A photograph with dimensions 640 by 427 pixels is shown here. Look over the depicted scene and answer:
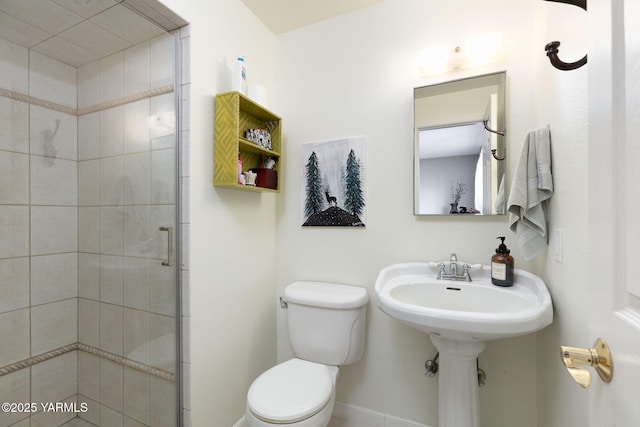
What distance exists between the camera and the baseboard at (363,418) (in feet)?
5.05

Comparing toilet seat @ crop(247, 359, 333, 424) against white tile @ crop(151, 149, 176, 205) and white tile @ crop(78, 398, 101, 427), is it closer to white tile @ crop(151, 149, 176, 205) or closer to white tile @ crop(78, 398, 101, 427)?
white tile @ crop(78, 398, 101, 427)

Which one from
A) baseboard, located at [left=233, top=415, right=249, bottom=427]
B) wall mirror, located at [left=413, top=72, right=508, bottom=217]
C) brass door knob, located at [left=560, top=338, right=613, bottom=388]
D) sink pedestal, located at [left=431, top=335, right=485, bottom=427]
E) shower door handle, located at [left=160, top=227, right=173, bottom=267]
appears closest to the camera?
brass door knob, located at [left=560, top=338, right=613, bottom=388]

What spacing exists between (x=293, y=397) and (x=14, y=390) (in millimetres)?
1184

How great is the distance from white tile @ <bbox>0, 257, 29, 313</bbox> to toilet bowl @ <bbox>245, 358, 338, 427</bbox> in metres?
1.11

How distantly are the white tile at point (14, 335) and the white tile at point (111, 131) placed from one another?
81 cm

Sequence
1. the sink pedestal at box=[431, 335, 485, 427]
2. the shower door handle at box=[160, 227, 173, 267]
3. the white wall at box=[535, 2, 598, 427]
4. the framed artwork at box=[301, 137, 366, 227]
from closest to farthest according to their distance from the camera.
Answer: the white wall at box=[535, 2, 598, 427] < the sink pedestal at box=[431, 335, 485, 427] < the shower door handle at box=[160, 227, 173, 267] < the framed artwork at box=[301, 137, 366, 227]

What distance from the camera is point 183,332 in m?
1.28

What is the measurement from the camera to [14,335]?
1.22 m

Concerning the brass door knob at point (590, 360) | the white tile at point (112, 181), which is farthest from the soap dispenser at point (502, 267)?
the white tile at point (112, 181)

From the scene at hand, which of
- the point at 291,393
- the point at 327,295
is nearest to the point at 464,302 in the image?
the point at 327,295

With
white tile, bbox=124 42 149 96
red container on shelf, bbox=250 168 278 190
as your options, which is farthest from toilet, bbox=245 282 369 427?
white tile, bbox=124 42 149 96

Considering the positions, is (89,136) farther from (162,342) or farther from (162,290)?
(162,342)

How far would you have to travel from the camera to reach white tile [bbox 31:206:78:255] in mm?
1283

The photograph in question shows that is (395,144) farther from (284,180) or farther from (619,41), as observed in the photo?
(619,41)
